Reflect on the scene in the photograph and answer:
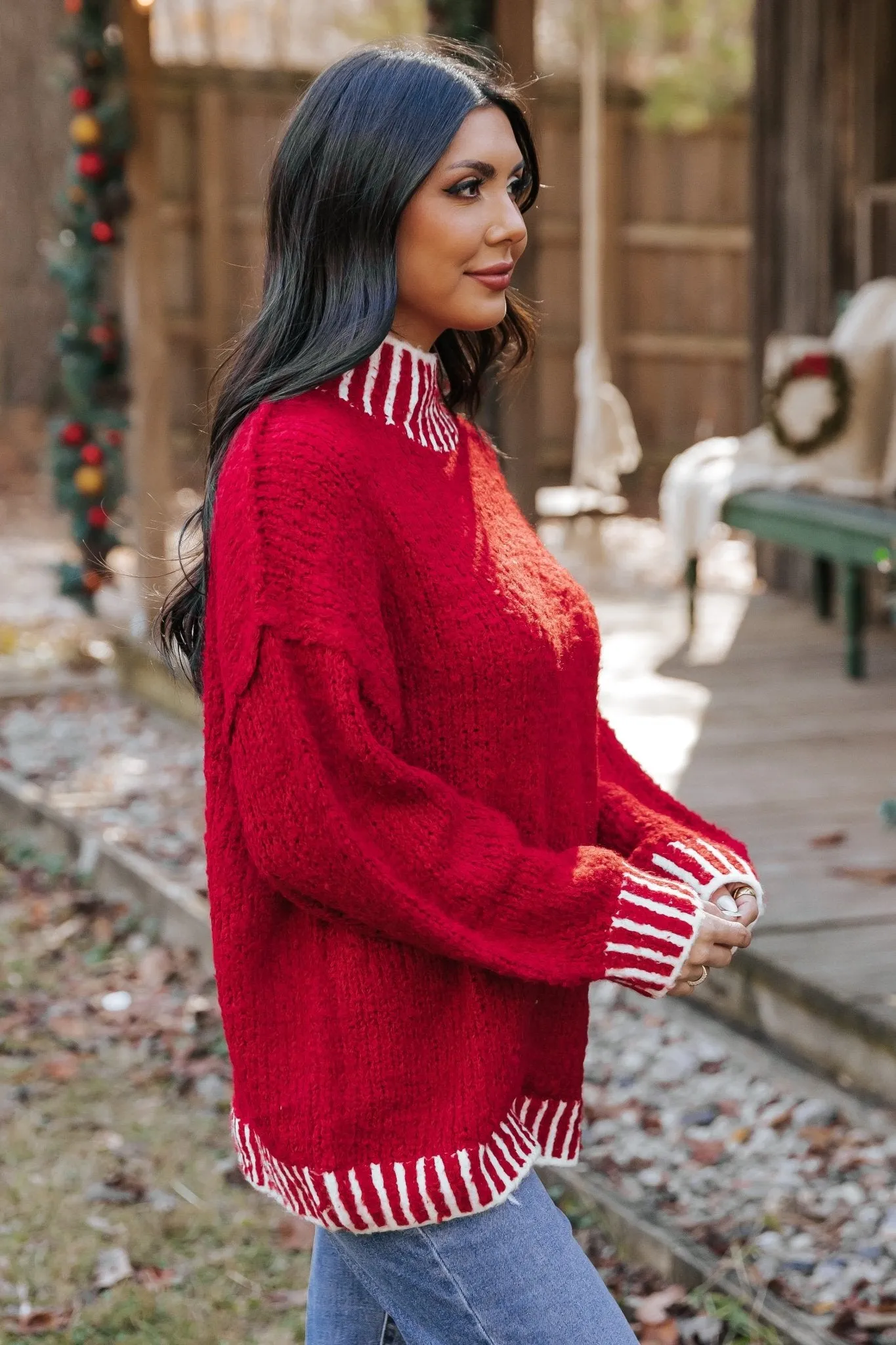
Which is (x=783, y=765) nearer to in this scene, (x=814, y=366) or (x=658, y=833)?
(x=814, y=366)

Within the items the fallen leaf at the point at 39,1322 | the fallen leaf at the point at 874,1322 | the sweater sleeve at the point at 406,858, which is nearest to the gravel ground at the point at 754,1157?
the fallen leaf at the point at 874,1322

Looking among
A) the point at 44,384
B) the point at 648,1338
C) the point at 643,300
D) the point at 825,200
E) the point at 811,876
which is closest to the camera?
the point at 648,1338

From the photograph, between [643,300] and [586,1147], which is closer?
[586,1147]

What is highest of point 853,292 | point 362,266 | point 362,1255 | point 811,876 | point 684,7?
point 684,7

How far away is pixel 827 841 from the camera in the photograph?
4.19m

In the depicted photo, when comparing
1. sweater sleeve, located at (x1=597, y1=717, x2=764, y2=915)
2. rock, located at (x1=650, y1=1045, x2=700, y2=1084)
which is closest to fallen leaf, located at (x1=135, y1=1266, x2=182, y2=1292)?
rock, located at (x1=650, y1=1045, x2=700, y2=1084)

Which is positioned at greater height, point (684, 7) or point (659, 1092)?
point (684, 7)

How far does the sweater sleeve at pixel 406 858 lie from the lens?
4.89 ft

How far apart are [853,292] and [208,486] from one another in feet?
18.7

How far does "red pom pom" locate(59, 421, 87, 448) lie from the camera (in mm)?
7352

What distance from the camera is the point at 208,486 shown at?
5.50ft

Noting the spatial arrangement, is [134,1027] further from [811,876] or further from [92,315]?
[92,315]

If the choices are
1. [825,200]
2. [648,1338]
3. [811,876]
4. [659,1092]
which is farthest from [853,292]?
[648,1338]

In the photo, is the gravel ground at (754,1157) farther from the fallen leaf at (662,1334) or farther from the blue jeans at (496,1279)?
the blue jeans at (496,1279)
